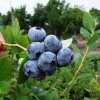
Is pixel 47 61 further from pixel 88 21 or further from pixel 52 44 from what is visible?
pixel 88 21

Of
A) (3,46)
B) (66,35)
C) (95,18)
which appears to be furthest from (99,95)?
(66,35)

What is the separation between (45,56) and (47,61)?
12mm

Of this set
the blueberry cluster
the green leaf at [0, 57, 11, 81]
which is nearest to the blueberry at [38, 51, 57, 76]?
the blueberry cluster

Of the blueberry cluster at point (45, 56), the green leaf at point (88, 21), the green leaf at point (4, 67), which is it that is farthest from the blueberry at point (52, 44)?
the green leaf at point (88, 21)

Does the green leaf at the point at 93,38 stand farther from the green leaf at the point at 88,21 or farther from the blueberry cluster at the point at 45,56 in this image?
the blueberry cluster at the point at 45,56

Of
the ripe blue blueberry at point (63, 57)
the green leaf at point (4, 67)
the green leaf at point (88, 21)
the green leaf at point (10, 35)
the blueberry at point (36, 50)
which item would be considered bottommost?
the green leaf at point (4, 67)

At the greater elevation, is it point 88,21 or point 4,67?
point 88,21

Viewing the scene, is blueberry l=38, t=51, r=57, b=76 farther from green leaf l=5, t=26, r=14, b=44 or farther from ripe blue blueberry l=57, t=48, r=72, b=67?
green leaf l=5, t=26, r=14, b=44

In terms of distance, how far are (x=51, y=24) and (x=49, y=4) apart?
4.58 m

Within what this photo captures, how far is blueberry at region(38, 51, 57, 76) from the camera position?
1.72 ft

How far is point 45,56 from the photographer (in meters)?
0.53

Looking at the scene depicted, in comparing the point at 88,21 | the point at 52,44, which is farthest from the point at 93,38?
the point at 52,44

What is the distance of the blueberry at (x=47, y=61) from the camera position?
1.72 ft

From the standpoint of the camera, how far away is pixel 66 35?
2686 cm
